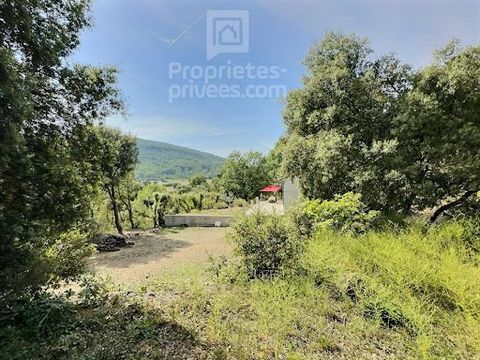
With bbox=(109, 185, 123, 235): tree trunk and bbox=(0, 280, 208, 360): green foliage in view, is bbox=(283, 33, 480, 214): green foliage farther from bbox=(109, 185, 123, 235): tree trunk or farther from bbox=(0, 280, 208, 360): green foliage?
bbox=(109, 185, 123, 235): tree trunk

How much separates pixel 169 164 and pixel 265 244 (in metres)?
120

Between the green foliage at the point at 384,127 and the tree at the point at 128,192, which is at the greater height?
the green foliage at the point at 384,127

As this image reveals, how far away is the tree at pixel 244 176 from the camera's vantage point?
1331 inches

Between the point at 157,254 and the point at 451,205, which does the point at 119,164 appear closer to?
the point at 157,254

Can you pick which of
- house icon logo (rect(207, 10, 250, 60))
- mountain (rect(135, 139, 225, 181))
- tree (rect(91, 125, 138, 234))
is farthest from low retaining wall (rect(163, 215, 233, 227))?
mountain (rect(135, 139, 225, 181))

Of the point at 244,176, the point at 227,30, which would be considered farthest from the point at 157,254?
the point at 244,176

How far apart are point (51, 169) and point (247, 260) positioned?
129 inches

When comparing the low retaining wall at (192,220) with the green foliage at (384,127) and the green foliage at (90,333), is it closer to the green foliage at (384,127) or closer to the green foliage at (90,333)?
the green foliage at (384,127)

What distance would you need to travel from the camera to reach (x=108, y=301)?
397 centimetres

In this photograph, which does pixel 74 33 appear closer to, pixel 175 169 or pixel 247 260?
pixel 247 260

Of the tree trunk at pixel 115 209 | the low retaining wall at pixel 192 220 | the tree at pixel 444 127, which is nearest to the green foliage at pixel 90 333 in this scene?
the tree at pixel 444 127

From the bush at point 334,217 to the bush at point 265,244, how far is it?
1.33m

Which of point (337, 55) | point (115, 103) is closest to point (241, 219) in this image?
point (115, 103)

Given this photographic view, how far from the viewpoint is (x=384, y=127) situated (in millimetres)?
7684
